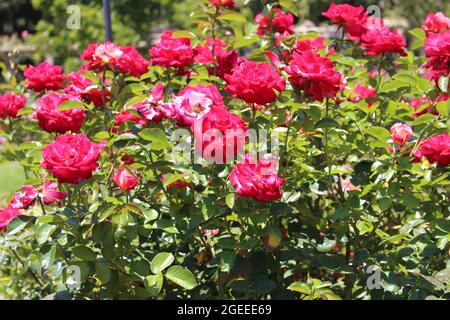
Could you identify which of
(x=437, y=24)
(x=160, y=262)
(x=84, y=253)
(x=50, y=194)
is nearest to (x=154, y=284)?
(x=160, y=262)

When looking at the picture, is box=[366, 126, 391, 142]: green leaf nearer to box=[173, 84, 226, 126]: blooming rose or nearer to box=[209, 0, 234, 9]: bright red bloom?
box=[173, 84, 226, 126]: blooming rose

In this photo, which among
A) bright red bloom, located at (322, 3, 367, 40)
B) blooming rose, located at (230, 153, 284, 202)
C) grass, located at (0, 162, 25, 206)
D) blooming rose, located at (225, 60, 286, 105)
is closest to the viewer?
blooming rose, located at (230, 153, 284, 202)

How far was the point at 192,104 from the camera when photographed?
1.66 m

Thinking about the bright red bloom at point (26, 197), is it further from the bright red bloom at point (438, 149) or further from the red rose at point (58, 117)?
the bright red bloom at point (438, 149)

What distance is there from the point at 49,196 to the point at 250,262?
562 millimetres

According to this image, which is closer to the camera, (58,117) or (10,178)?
(58,117)

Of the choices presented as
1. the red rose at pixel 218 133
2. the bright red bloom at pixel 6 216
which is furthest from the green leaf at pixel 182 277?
the bright red bloom at pixel 6 216

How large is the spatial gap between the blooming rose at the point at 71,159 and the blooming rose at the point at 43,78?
705mm

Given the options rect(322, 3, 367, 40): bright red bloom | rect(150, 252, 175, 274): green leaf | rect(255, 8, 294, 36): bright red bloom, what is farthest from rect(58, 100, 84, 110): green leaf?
rect(322, 3, 367, 40): bright red bloom

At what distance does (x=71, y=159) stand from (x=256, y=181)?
0.42 metres

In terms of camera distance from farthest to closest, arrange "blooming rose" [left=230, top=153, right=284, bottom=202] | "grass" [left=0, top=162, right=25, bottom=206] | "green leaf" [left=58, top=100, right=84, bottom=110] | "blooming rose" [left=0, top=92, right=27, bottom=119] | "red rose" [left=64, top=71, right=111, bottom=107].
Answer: "grass" [left=0, top=162, right=25, bottom=206]
"blooming rose" [left=0, top=92, right=27, bottom=119]
"red rose" [left=64, top=71, right=111, bottom=107]
"green leaf" [left=58, top=100, right=84, bottom=110]
"blooming rose" [left=230, top=153, right=284, bottom=202]

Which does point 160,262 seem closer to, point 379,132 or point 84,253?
point 84,253

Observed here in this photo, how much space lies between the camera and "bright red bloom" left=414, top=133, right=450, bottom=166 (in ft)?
5.59

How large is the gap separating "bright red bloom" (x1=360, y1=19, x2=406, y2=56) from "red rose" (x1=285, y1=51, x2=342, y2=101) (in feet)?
1.56
